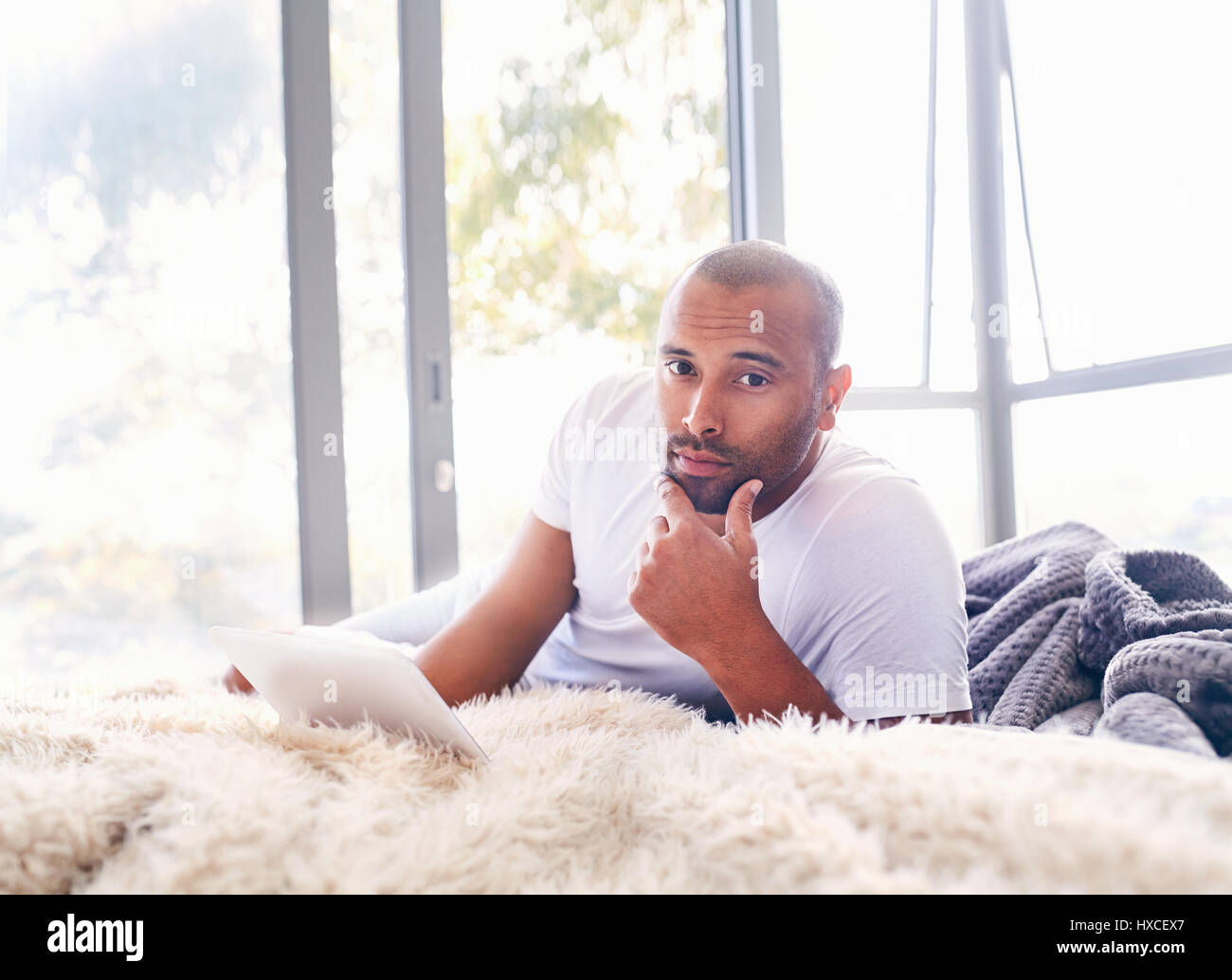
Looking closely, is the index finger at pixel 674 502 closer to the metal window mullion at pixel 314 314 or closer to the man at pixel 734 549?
the man at pixel 734 549

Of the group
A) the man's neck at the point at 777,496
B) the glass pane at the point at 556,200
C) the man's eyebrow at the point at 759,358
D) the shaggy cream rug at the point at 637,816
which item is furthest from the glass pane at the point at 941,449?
the shaggy cream rug at the point at 637,816

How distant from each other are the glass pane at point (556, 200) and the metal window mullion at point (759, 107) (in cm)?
8

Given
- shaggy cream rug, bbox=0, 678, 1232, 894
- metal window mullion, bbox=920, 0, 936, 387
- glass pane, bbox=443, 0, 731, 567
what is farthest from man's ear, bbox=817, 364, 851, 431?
metal window mullion, bbox=920, 0, 936, 387

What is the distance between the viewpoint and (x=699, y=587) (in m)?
1.06

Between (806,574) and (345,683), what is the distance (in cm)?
61

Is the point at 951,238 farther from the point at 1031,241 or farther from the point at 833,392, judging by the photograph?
the point at 833,392

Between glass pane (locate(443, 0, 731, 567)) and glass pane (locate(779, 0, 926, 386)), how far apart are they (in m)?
0.27

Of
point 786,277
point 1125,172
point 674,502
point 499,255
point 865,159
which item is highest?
point 865,159

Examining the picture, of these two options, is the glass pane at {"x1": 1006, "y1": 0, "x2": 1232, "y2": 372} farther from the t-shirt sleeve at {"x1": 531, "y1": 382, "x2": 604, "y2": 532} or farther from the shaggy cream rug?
the shaggy cream rug

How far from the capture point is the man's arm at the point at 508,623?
1.34 m

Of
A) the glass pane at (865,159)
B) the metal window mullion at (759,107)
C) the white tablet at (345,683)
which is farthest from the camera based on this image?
the glass pane at (865,159)

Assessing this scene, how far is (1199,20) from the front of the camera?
2219 mm

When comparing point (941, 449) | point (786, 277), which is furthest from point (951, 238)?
point (786, 277)
